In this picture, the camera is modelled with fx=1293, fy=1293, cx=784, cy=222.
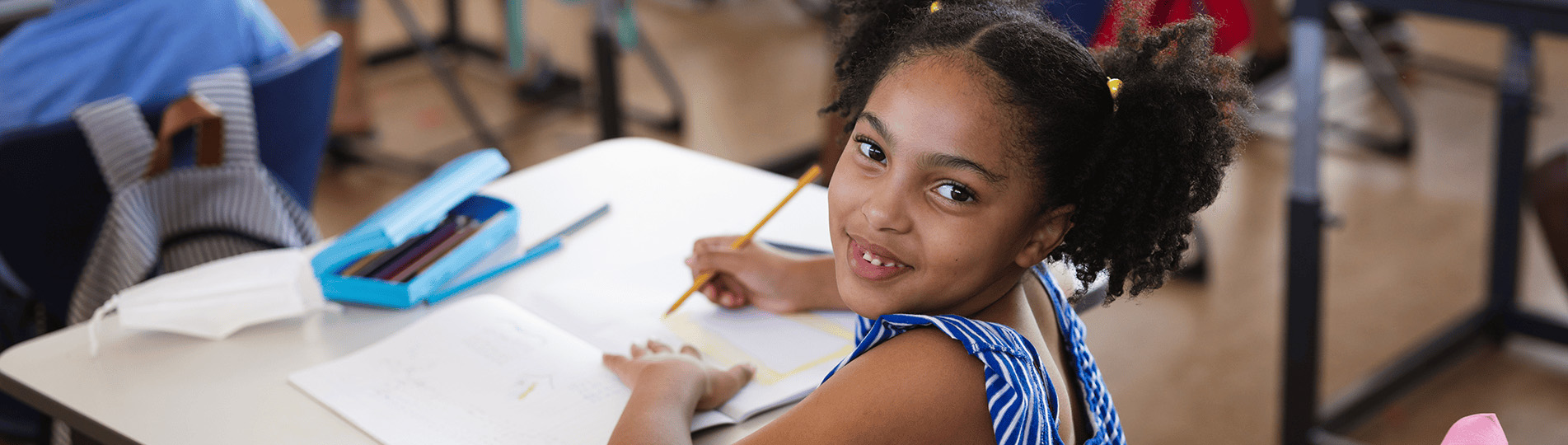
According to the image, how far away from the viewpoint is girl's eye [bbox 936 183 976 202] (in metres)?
0.80

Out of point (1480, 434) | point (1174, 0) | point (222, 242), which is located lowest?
point (222, 242)

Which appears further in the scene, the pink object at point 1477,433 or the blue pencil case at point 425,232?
the blue pencil case at point 425,232

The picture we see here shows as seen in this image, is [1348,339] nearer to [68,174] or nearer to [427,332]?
[427,332]

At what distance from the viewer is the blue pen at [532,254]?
1.20 m

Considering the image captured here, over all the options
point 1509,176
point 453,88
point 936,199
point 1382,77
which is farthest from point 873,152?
point 1382,77

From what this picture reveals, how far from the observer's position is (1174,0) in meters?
0.91

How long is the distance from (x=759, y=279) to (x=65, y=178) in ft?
2.81

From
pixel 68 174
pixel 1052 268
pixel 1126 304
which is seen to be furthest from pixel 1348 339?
pixel 68 174

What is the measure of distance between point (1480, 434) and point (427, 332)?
31.3 inches

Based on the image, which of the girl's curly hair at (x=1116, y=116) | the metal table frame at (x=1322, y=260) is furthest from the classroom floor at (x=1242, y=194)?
the girl's curly hair at (x=1116, y=116)

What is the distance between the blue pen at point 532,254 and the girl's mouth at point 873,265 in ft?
1.60

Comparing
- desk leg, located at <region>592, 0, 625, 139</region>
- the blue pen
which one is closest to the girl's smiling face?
the blue pen

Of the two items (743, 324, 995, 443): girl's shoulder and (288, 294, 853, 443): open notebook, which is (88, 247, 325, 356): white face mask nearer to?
(288, 294, 853, 443): open notebook

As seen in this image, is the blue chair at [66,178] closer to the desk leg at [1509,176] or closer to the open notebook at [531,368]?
the open notebook at [531,368]
